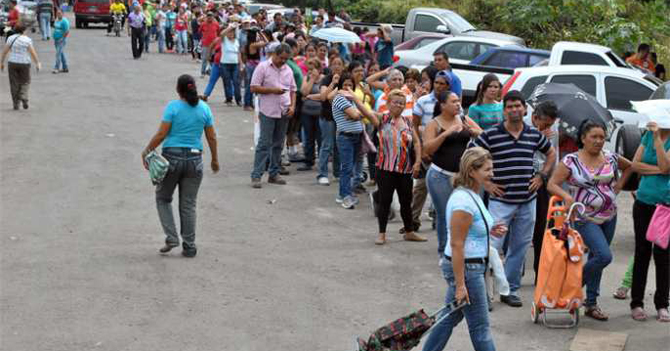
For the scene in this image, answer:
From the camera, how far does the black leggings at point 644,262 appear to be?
28.6ft

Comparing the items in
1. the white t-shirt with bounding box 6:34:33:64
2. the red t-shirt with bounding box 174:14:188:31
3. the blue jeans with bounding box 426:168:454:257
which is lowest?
the red t-shirt with bounding box 174:14:188:31

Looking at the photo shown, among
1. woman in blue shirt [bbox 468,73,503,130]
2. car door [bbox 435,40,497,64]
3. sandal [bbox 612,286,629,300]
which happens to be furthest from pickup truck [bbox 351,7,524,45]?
sandal [bbox 612,286,629,300]

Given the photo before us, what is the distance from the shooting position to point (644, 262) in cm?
894

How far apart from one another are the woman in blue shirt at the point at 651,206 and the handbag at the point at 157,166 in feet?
14.5

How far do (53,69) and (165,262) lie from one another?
64.1 feet

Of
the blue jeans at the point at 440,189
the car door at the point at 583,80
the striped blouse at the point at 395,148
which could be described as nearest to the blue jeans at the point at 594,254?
the blue jeans at the point at 440,189

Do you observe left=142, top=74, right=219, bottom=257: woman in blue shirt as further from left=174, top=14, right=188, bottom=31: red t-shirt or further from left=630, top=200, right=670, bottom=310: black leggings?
left=174, top=14, right=188, bottom=31: red t-shirt

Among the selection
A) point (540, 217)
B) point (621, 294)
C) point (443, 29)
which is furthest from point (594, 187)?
point (443, 29)

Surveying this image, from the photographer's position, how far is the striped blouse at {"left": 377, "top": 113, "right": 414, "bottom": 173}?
11.1m

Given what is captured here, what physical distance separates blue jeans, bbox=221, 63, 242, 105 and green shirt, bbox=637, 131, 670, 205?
14.0 m

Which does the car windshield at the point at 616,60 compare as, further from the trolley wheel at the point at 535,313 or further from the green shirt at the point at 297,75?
the trolley wheel at the point at 535,313

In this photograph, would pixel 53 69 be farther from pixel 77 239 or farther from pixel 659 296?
pixel 659 296

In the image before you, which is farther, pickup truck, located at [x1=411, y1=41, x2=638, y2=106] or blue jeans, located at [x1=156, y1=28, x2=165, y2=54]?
blue jeans, located at [x1=156, y1=28, x2=165, y2=54]

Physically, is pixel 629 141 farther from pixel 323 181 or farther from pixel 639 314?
pixel 323 181
